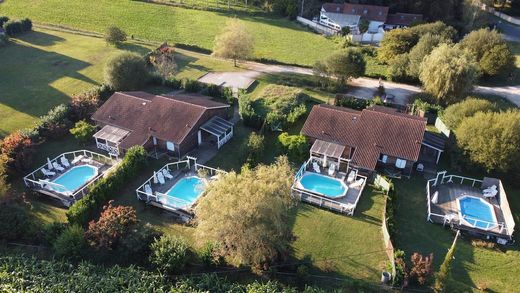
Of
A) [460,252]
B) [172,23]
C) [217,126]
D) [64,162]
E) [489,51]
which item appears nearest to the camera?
[460,252]

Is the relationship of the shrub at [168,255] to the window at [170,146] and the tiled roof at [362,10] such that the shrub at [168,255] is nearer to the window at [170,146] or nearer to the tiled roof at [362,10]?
the window at [170,146]

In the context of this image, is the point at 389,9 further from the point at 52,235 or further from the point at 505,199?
the point at 52,235

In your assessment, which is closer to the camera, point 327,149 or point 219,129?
point 327,149

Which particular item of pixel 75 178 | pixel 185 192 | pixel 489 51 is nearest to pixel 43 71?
pixel 75 178

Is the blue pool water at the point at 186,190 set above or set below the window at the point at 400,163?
below

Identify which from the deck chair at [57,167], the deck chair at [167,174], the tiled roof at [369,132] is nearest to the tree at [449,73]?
the tiled roof at [369,132]

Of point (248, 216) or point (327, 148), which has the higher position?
point (248, 216)

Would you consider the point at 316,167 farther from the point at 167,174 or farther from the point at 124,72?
the point at 124,72
